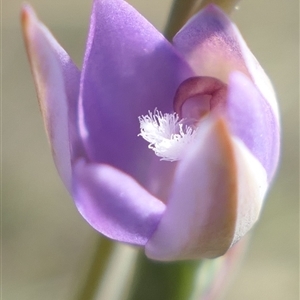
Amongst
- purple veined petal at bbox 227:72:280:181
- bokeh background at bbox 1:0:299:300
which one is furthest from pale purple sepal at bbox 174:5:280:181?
bokeh background at bbox 1:0:299:300

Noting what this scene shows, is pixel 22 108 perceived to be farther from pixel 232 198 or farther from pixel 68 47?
pixel 232 198

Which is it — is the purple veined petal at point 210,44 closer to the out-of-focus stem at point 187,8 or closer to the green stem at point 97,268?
the out-of-focus stem at point 187,8

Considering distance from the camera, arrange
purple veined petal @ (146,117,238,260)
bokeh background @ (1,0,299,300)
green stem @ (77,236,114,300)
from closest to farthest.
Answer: purple veined petal @ (146,117,238,260), green stem @ (77,236,114,300), bokeh background @ (1,0,299,300)

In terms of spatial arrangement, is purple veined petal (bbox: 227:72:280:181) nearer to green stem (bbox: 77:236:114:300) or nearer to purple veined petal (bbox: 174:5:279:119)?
purple veined petal (bbox: 174:5:279:119)

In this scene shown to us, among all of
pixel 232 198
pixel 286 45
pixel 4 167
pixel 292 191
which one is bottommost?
pixel 4 167

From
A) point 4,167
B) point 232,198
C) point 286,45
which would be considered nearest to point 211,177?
point 232,198

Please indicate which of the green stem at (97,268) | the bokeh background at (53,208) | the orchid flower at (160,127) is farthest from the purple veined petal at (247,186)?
the bokeh background at (53,208)
